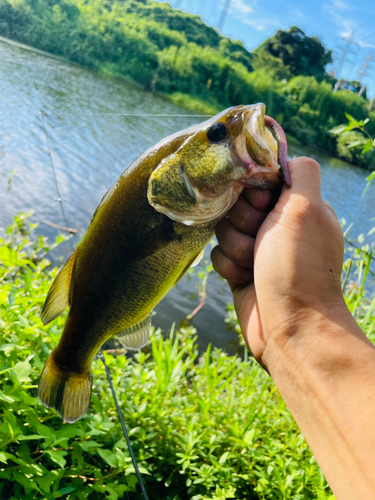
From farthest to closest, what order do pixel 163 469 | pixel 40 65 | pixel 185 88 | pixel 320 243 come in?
1. pixel 185 88
2. pixel 40 65
3. pixel 163 469
4. pixel 320 243

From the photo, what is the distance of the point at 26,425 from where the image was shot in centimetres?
209

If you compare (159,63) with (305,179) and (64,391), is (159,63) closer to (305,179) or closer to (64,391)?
(305,179)

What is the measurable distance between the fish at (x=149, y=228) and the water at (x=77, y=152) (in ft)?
5.48

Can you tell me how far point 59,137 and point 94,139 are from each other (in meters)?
1.12

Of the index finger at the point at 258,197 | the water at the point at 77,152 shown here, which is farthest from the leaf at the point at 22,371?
the water at the point at 77,152

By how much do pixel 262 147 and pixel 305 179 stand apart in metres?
0.26

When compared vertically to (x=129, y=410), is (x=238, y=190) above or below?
above

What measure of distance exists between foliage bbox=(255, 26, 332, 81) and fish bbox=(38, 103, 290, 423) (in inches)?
2477

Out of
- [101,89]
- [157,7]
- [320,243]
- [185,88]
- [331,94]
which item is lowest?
Answer: [320,243]

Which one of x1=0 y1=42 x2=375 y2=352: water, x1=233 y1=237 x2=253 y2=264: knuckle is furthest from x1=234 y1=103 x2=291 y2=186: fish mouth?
x1=0 y1=42 x2=375 y2=352: water

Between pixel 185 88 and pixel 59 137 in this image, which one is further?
pixel 185 88

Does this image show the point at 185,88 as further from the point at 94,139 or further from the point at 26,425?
the point at 26,425

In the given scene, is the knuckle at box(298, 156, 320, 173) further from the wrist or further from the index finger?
the wrist

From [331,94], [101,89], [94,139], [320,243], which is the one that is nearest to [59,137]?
[94,139]
